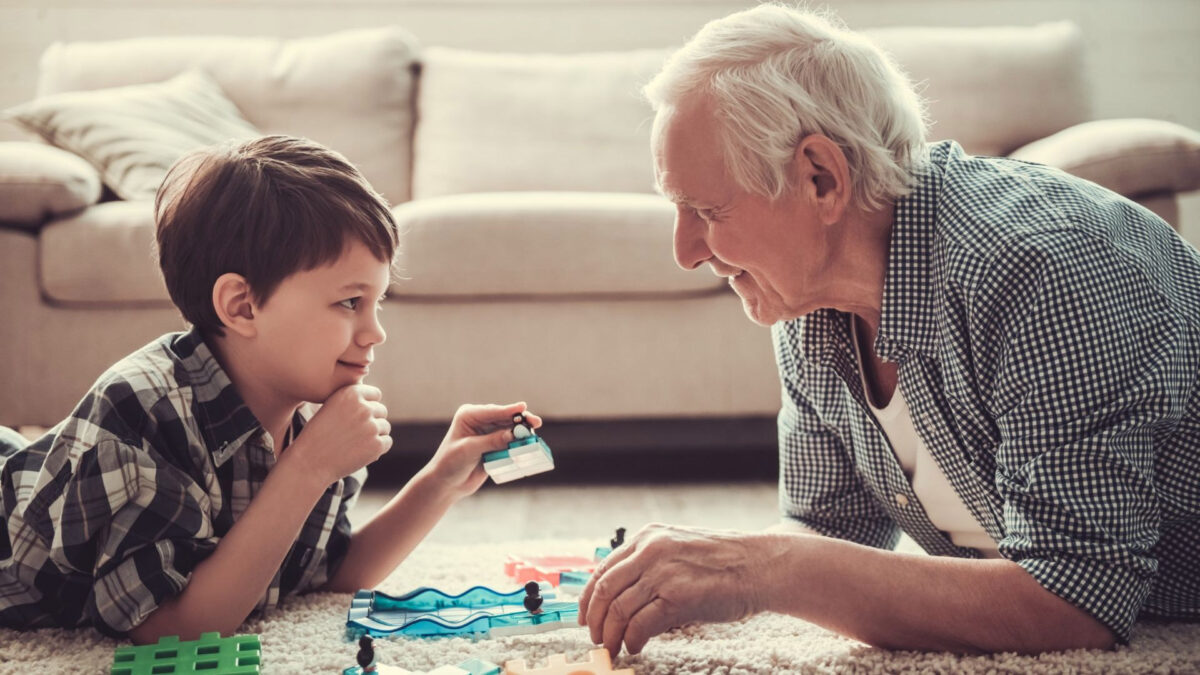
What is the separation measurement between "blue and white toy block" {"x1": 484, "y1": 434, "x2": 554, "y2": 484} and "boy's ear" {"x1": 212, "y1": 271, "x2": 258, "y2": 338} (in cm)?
30

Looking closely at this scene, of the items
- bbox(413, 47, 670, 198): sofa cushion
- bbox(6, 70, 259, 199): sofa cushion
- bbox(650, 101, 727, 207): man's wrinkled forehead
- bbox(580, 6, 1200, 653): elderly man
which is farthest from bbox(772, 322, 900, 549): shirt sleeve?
bbox(6, 70, 259, 199): sofa cushion

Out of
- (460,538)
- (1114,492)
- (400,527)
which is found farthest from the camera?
(460,538)

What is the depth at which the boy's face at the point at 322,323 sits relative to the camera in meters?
1.19

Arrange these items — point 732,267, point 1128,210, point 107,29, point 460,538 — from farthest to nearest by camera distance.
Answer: point 107,29 → point 460,538 → point 732,267 → point 1128,210

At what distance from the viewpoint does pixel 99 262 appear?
221 cm

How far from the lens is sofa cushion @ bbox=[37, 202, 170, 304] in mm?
2211

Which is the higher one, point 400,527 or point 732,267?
point 732,267

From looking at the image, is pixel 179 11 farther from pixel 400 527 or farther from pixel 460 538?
pixel 400 527

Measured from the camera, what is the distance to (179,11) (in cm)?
338

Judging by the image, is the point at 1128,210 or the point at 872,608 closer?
the point at 872,608

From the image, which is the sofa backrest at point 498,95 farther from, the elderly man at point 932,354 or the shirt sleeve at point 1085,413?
the shirt sleeve at point 1085,413

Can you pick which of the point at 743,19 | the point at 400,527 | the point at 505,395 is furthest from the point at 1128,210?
the point at 505,395

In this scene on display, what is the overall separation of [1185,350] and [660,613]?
1.73 ft

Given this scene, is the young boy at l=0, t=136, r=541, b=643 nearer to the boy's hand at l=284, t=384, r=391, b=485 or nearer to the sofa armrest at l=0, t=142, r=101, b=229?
the boy's hand at l=284, t=384, r=391, b=485
